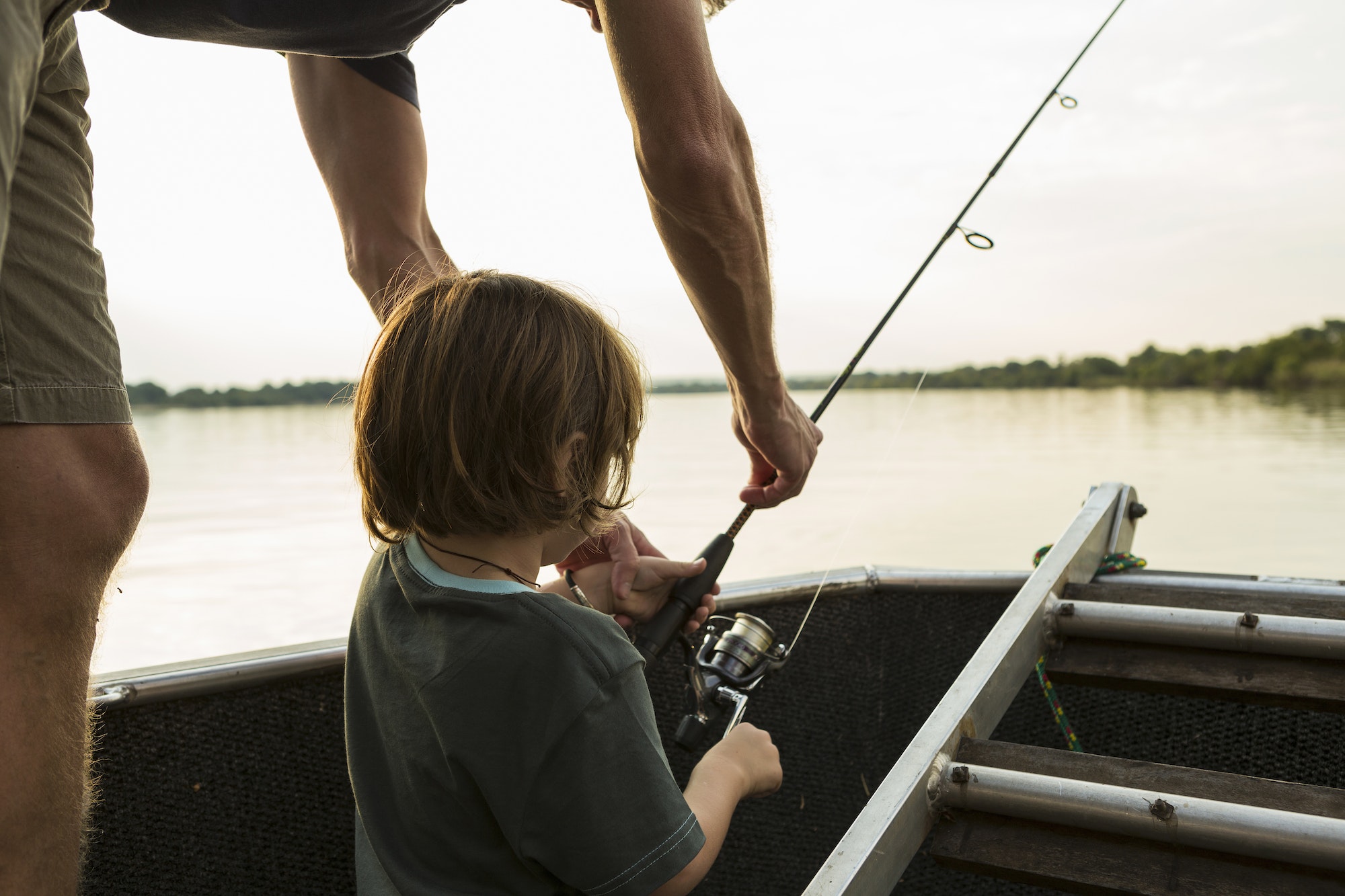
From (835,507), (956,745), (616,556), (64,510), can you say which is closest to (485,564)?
(64,510)

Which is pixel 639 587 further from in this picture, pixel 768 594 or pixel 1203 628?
pixel 1203 628

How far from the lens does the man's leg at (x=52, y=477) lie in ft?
2.26

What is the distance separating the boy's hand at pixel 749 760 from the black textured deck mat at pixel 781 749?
0.42m

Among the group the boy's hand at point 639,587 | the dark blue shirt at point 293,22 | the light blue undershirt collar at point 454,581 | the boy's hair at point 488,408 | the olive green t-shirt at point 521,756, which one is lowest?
the boy's hand at point 639,587

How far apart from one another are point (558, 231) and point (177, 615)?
2429 millimetres

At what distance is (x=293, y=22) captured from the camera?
1105 mm

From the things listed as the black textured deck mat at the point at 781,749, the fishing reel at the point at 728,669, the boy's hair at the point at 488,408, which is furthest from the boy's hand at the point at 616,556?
the boy's hair at the point at 488,408

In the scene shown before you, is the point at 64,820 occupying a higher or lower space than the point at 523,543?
lower

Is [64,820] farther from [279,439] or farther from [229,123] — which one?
[279,439]

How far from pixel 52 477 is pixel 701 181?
62 cm

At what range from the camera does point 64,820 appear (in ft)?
2.34

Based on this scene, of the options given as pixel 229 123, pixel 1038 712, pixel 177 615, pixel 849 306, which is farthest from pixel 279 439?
pixel 1038 712

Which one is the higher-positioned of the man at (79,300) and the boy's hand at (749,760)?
the man at (79,300)

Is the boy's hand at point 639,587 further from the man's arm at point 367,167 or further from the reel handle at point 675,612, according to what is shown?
the man's arm at point 367,167
